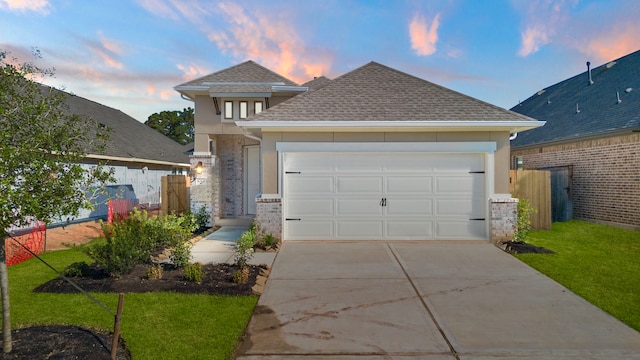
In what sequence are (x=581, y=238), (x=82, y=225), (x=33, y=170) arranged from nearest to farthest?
(x=33, y=170) < (x=581, y=238) < (x=82, y=225)

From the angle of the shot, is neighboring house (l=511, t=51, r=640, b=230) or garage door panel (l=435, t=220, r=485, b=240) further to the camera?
neighboring house (l=511, t=51, r=640, b=230)

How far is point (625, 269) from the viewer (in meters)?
7.02

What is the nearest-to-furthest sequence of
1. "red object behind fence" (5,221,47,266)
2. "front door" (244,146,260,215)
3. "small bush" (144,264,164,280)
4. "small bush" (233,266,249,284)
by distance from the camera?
"small bush" (233,266,249,284)
"small bush" (144,264,164,280)
"red object behind fence" (5,221,47,266)
"front door" (244,146,260,215)

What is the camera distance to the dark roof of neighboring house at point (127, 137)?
18312mm

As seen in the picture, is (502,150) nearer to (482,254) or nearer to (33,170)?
(482,254)

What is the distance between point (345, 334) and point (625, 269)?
6458 millimetres

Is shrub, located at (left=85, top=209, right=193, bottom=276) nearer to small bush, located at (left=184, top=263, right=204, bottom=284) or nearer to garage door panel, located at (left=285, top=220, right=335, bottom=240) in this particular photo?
small bush, located at (left=184, top=263, right=204, bottom=284)

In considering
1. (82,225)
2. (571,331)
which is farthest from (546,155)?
(82,225)

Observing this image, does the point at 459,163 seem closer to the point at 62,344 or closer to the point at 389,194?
the point at 389,194

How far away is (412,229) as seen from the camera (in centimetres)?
961

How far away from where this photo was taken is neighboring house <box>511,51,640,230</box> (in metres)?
11.6

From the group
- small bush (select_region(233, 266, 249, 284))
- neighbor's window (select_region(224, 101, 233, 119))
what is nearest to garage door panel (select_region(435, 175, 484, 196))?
small bush (select_region(233, 266, 249, 284))

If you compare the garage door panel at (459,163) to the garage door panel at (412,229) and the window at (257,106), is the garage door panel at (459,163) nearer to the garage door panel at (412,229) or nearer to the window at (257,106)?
the garage door panel at (412,229)

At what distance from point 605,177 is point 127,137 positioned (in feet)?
75.4
